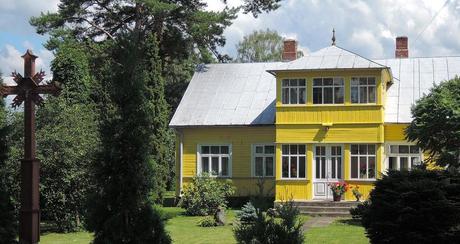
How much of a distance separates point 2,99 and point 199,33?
18.6 m

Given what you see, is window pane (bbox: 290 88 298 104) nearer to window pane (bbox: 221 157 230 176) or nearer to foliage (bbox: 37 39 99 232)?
window pane (bbox: 221 157 230 176)


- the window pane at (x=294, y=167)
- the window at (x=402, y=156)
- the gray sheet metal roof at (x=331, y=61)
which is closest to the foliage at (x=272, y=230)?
the gray sheet metal roof at (x=331, y=61)

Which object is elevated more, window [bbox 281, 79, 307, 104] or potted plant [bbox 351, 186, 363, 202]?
window [bbox 281, 79, 307, 104]

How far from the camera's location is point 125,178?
9.91m

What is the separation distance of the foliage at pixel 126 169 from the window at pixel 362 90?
57.5ft

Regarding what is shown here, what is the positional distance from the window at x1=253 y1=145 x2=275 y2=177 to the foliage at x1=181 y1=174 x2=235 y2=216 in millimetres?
2979

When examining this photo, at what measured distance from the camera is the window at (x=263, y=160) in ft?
97.2

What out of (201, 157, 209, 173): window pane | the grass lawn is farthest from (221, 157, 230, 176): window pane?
the grass lawn

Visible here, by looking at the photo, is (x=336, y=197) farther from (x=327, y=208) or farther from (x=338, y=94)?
(x=338, y=94)

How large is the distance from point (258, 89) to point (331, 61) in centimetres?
577

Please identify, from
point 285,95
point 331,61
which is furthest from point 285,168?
point 331,61

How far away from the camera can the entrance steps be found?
2550 centimetres

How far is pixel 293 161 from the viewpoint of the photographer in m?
27.4

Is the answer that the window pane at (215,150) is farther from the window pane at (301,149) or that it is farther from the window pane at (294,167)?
the window pane at (301,149)
